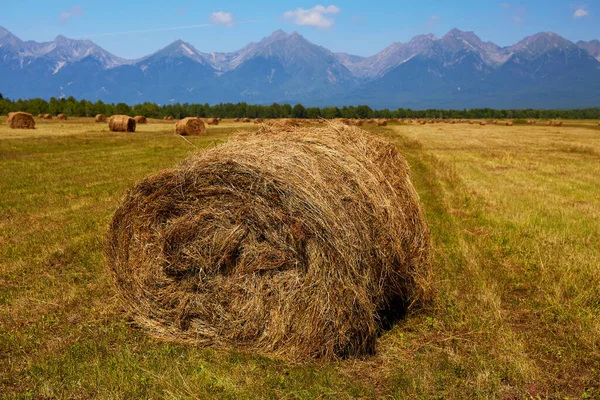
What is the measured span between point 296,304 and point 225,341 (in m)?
0.92

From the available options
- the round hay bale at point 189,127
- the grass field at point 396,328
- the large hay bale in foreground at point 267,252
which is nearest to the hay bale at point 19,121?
the round hay bale at point 189,127

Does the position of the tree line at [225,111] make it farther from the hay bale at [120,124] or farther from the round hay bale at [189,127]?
the hay bale at [120,124]

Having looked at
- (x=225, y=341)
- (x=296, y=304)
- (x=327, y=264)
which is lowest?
(x=225, y=341)

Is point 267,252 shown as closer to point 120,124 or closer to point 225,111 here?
point 120,124

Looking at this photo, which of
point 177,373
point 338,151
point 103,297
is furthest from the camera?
point 103,297

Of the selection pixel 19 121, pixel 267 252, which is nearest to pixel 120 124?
pixel 19 121

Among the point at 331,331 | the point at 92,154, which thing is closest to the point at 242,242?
the point at 331,331

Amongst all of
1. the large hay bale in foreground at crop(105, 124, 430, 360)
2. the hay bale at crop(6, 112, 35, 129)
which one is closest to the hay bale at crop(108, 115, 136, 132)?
the hay bale at crop(6, 112, 35, 129)

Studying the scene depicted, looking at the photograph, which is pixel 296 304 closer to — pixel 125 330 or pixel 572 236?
pixel 125 330

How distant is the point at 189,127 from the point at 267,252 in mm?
30179

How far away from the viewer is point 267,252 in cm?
507

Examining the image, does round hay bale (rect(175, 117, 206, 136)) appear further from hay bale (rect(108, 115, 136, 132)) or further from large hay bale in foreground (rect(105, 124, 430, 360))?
large hay bale in foreground (rect(105, 124, 430, 360))

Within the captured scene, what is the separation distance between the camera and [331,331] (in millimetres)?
4809

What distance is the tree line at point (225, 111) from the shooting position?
80938 mm
